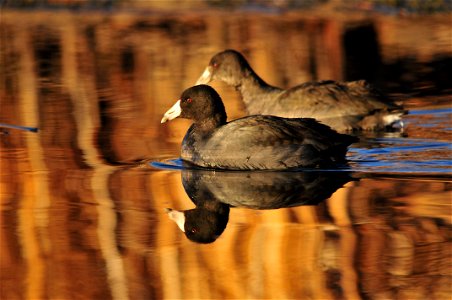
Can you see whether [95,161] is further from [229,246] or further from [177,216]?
[229,246]

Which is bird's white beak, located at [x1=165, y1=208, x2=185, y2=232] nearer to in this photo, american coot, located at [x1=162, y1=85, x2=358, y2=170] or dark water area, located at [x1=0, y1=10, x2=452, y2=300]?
dark water area, located at [x1=0, y1=10, x2=452, y2=300]

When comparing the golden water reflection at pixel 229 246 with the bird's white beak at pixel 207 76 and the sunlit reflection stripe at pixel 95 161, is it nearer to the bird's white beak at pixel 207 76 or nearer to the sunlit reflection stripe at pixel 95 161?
the sunlit reflection stripe at pixel 95 161

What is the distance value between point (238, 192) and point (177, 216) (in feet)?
3.04

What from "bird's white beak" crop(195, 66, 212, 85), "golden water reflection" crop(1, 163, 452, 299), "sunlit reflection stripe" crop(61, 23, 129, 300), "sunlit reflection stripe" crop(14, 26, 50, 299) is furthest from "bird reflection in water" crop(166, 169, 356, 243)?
"bird's white beak" crop(195, 66, 212, 85)

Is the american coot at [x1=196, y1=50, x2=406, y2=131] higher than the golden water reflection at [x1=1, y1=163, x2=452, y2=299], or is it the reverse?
the golden water reflection at [x1=1, y1=163, x2=452, y2=299]

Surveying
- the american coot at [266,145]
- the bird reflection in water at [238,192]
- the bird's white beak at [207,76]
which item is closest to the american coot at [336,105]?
the bird's white beak at [207,76]

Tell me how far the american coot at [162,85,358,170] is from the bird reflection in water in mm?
125

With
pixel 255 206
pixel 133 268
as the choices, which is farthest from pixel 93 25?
pixel 133 268

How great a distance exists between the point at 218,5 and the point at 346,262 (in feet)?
64.6

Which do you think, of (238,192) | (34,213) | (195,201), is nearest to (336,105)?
(238,192)

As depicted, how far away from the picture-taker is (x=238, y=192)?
31.2 ft

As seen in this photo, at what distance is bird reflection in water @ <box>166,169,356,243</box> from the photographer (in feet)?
27.9

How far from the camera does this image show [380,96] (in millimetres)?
13203

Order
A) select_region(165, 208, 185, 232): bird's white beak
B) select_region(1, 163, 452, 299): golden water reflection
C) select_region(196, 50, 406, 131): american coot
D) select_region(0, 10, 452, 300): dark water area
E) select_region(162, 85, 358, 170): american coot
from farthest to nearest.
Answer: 1. select_region(196, 50, 406, 131): american coot
2. select_region(162, 85, 358, 170): american coot
3. select_region(165, 208, 185, 232): bird's white beak
4. select_region(0, 10, 452, 300): dark water area
5. select_region(1, 163, 452, 299): golden water reflection
